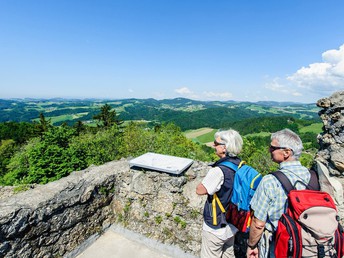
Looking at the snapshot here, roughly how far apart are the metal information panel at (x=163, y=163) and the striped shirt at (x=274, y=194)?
170cm

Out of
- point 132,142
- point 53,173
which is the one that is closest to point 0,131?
point 132,142

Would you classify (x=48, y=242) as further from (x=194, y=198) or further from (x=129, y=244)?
(x=194, y=198)

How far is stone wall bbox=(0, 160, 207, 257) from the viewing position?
2.96m

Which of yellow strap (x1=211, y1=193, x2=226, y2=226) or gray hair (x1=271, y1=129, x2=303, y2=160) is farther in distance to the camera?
yellow strap (x1=211, y1=193, x2=226, y2=226)

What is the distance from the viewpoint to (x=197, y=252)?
3.54 metres

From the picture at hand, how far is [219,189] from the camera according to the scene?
2316 millimetres

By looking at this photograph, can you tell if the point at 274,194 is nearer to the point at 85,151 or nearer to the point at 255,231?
the point at 255,231

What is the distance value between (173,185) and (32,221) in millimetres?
2310

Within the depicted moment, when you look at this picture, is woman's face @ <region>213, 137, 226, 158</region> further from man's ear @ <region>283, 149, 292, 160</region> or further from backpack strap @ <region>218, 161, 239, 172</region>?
man's ear @ <region>283, 149, 292, 160</region>

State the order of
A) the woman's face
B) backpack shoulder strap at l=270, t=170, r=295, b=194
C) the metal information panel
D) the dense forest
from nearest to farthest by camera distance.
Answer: backpack shoulder strap at l=270, t=170, r=295, b=194, the woman's face, the metal information panel, the dense forest

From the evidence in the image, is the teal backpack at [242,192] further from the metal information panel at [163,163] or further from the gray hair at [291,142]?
the metal information panel at [163,163]

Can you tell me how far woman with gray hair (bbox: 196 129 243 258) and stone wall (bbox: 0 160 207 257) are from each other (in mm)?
915

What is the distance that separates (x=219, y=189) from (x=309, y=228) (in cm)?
90

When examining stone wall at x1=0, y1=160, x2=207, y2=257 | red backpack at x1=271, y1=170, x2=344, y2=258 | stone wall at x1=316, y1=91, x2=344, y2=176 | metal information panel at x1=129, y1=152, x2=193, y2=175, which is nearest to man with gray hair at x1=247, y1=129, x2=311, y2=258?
red backpack at x1=271, y1=170, x2=344, y2=258
